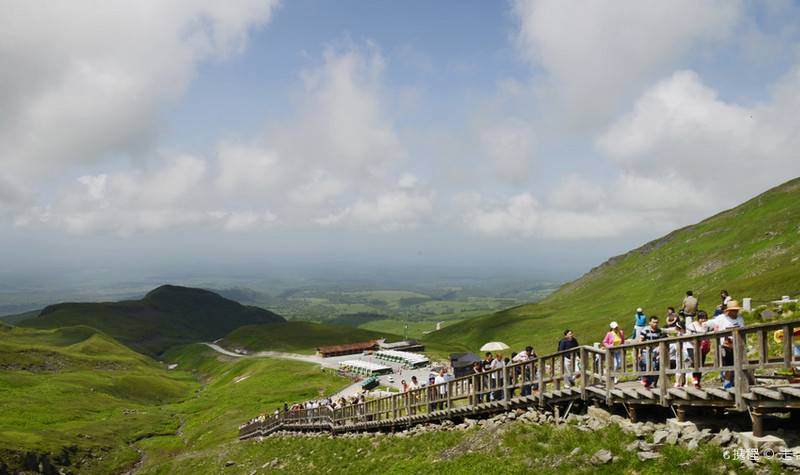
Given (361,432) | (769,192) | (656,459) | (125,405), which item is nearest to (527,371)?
(656,459)

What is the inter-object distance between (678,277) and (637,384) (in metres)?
145

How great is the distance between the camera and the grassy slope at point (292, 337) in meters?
148

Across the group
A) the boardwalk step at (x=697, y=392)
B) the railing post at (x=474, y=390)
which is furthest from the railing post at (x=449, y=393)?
the boardwalk step at (x=697, y=392)

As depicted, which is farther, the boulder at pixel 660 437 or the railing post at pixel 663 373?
the railing post at pixel 663 373

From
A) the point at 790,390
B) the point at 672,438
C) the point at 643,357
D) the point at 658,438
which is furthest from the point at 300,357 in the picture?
the point at 790,390

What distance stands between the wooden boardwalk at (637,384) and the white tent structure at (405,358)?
59.5 m

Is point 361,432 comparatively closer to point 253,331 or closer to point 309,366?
point 309,366

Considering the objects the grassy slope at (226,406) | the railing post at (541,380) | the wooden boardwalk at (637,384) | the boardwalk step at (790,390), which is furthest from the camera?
the grassy slope at (226,406)

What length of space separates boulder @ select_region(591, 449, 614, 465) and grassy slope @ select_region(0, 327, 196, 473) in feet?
188

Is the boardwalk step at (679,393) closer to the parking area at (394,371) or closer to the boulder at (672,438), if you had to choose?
the boulder at (672,438)

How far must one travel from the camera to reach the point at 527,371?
2014cm

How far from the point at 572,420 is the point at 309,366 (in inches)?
3550

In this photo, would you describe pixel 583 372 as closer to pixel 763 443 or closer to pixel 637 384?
pixel 637 384

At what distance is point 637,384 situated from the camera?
1584cm
